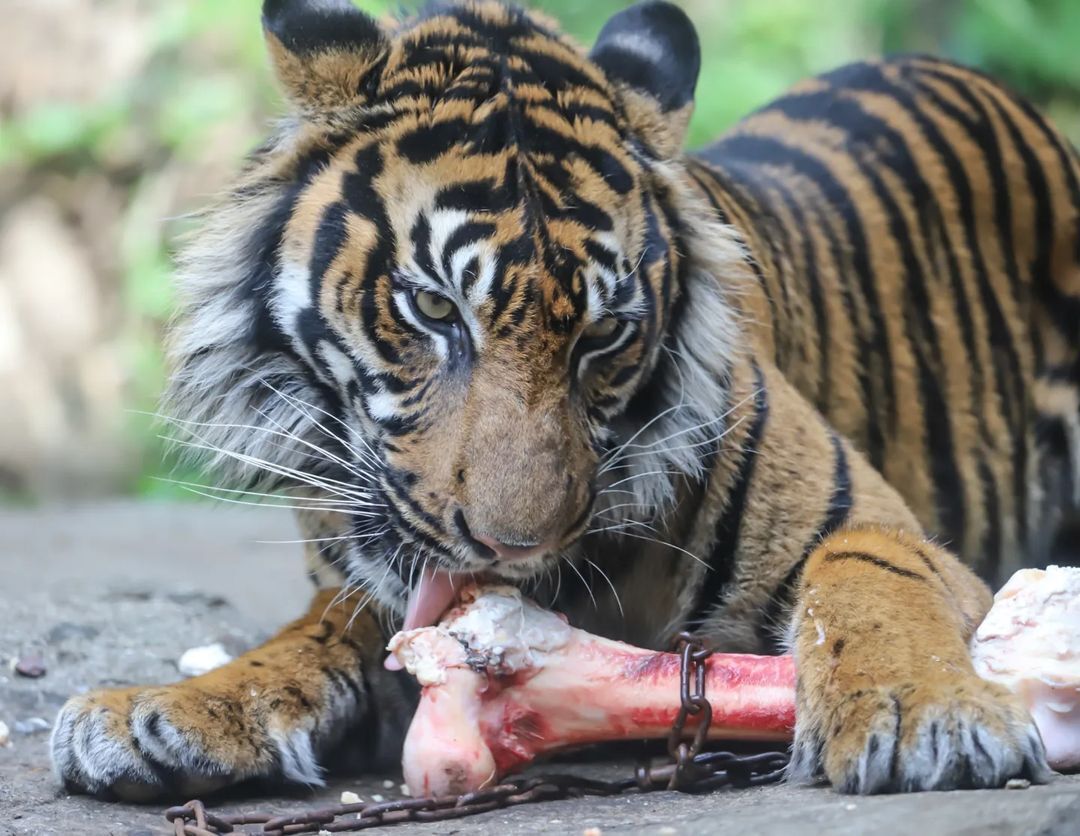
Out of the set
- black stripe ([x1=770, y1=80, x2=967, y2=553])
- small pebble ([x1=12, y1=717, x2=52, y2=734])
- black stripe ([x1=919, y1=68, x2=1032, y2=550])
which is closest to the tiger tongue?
→ small pebble ([x1=12, y1=717, x2=52, y2=734])

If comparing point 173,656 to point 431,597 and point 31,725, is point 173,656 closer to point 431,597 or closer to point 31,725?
point 31,725

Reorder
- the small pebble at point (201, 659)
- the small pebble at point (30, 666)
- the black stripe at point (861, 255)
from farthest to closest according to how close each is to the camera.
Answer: the black stripe at point (861, 255), the small pebble at point (201, 659), the small pebble at point (30, 666)

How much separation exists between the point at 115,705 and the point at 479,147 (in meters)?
1.09

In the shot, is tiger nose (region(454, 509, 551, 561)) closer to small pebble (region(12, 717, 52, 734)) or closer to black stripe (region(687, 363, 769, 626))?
black stripe (region(687, 363, 769, 626))

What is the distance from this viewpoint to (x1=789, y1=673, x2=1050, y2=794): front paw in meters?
2.04

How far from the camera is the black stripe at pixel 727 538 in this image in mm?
2795

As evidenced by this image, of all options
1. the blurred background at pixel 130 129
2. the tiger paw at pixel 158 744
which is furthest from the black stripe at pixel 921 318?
the blurred background at pixel 130 129

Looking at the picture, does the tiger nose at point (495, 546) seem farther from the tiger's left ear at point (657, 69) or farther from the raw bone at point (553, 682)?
the tiger's left ear at point (657, 69)

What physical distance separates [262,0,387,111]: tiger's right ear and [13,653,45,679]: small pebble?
4.54ft

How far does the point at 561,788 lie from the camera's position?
2.43 m

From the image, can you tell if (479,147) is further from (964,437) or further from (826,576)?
(964,437)

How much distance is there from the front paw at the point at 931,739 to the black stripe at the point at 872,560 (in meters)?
0.37

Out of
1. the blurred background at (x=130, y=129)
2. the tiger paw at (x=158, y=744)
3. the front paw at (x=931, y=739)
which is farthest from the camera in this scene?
the blurred background at (x=130, y=129)

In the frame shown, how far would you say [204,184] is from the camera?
8.80m
